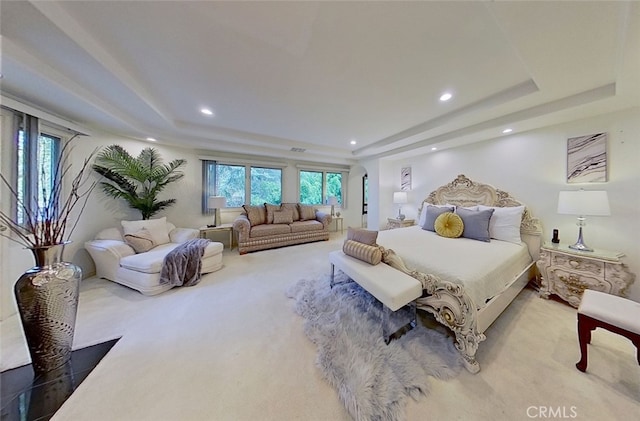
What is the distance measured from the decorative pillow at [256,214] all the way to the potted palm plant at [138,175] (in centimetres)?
146

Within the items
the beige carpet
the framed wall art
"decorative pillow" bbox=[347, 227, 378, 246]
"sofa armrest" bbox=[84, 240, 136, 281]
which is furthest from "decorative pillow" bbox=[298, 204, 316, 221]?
"sofa armrest" bbox=[84, 240, 136, 281]

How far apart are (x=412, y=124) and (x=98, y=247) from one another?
5040 millimetres

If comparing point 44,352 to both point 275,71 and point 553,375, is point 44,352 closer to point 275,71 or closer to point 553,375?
point 275,71

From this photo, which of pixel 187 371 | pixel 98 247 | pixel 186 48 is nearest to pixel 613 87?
pixel 186 48

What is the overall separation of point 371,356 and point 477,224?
2487 millimetres

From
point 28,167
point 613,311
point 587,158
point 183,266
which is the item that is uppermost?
point 587,158

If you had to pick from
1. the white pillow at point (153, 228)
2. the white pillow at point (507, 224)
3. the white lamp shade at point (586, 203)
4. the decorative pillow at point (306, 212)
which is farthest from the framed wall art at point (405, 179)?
the white pillow at point (153, 228)

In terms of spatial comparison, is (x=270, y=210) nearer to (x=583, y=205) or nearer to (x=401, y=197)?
(x=401, y=197)

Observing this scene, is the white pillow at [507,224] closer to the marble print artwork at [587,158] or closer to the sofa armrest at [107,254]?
the marble print artwork at [587,158]

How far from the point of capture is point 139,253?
2.82 m

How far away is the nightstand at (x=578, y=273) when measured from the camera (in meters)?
1.97

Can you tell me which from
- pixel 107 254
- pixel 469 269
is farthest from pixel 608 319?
pixel 107 254

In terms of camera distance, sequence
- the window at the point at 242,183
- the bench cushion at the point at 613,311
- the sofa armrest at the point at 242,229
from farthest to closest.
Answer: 1. the window at the point at 242,183
2. the sofa armrest at the point at 242,229
3. the bench cushion at the point at 613,311

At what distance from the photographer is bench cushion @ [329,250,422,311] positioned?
1.59 metres
